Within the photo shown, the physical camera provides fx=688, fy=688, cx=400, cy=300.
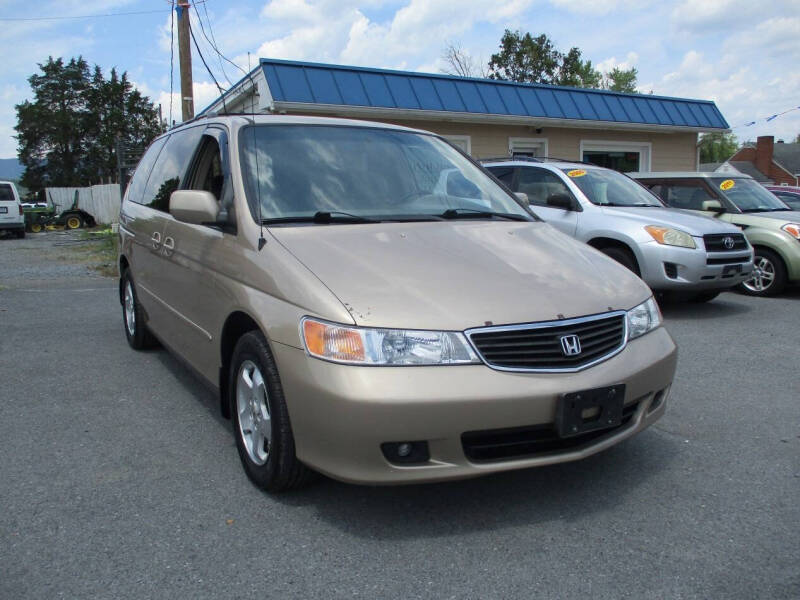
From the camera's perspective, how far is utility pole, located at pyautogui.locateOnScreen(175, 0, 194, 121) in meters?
13.9

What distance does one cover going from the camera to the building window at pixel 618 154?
16759 mm

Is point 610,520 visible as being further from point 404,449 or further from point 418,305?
point 418,305

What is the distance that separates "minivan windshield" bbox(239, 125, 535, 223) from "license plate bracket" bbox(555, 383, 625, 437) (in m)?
1.39

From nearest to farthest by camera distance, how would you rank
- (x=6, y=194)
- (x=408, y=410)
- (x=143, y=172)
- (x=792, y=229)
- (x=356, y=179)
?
1. (x=408, y=410)
2. (x=356, y=179)
3. (x=143, y=172)
4. (x=792, y=229)
5. (x=6, y=194)

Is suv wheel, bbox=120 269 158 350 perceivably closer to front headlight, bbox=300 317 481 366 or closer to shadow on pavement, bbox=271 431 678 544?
shadow on pavement, bbox=271 431 678 544

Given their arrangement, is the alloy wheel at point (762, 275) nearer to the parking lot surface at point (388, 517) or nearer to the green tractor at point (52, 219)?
the parking lot surface at point (388, 517)

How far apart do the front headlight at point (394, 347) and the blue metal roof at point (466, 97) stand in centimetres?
980

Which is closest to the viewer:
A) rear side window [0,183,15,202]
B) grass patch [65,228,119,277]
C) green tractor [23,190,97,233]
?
grass patch [65,228,119,277]

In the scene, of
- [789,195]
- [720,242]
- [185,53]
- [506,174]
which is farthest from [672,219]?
[185,53]

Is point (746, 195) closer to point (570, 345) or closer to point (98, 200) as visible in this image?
point (570, 345)

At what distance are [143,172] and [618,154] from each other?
14.0 meters

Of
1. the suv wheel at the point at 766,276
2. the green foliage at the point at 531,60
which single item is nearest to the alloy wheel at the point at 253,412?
the suv wheel at the point at 766,276

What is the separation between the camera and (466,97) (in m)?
14.2

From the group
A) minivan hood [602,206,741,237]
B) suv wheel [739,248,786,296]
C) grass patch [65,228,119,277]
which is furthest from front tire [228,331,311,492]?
grass patch [65,228,119,277]
